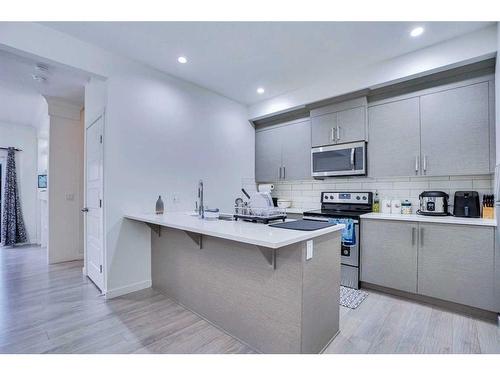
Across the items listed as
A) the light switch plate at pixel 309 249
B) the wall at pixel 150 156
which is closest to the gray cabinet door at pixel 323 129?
the wall at pixel 150 156

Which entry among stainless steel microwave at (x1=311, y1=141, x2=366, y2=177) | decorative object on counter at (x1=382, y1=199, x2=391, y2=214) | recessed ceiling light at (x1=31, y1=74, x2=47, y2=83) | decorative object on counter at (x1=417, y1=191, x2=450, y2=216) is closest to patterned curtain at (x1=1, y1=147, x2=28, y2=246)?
recessed ceiling light at (x1=31, y1=74, x2=47, y2=83)

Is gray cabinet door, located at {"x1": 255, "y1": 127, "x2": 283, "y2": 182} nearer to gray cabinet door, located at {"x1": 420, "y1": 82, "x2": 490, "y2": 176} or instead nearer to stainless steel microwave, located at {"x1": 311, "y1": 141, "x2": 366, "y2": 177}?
stainless steel microwave, located at {"x1": 311, "y1": 141, "x2": 366, "y2": 177}

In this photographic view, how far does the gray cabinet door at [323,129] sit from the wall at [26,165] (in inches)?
239

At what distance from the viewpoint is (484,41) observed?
2.21 metres

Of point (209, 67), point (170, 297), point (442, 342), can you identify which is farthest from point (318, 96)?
point (170, 297)

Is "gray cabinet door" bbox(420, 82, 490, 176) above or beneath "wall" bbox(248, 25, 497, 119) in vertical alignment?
beneath

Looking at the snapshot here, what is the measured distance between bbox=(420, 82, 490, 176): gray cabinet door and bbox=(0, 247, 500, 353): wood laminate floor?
4.67 feet

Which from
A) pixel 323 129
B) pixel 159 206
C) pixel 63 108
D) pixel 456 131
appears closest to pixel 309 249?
pixel 159 206

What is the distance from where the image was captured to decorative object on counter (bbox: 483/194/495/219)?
94.7 inches

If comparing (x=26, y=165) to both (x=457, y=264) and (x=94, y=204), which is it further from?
(x=457, y=264)

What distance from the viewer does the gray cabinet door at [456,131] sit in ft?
7.77

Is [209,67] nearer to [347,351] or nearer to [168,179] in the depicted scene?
[168,179]

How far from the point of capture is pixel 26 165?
5.44 metres

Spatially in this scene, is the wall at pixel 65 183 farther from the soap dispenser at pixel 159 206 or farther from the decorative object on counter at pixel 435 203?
the decorative object on counter at pixel 435 203
